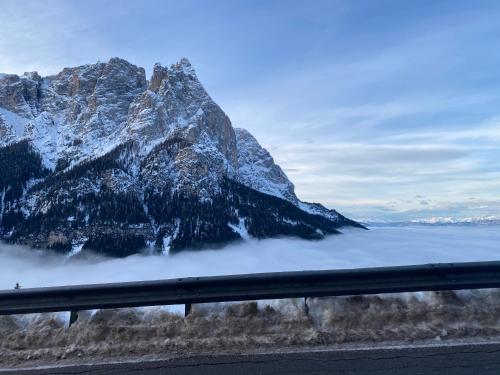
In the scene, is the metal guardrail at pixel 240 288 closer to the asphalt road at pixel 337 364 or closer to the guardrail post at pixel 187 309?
the guardrail post at pixel 187 309

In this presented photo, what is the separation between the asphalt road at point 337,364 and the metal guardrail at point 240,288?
1105 millimetres

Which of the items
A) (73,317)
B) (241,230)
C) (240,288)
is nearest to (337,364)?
(240,288)

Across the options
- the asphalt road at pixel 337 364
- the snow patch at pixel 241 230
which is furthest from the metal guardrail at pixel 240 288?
the snow patch at pixel 241 230

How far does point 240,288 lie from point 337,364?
1967 mm

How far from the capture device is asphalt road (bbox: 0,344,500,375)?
555 cm

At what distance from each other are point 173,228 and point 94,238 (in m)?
33.2

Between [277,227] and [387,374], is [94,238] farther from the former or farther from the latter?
[387,374]

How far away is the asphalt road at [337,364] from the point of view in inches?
219

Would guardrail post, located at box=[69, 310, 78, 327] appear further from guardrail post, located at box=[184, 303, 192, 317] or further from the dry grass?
guardrail post, located at box=[184, 303, 192, 317]

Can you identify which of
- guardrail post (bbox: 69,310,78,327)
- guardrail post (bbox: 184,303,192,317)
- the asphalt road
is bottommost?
the asphalt road

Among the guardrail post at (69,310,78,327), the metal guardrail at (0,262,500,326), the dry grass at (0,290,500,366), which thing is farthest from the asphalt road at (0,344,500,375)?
the guardrail post at (69,310,78,327)

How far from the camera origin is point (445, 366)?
5.58 m

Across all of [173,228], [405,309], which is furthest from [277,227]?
[405,309]

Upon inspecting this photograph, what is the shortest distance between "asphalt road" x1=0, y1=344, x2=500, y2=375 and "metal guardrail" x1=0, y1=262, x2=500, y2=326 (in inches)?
43.5
